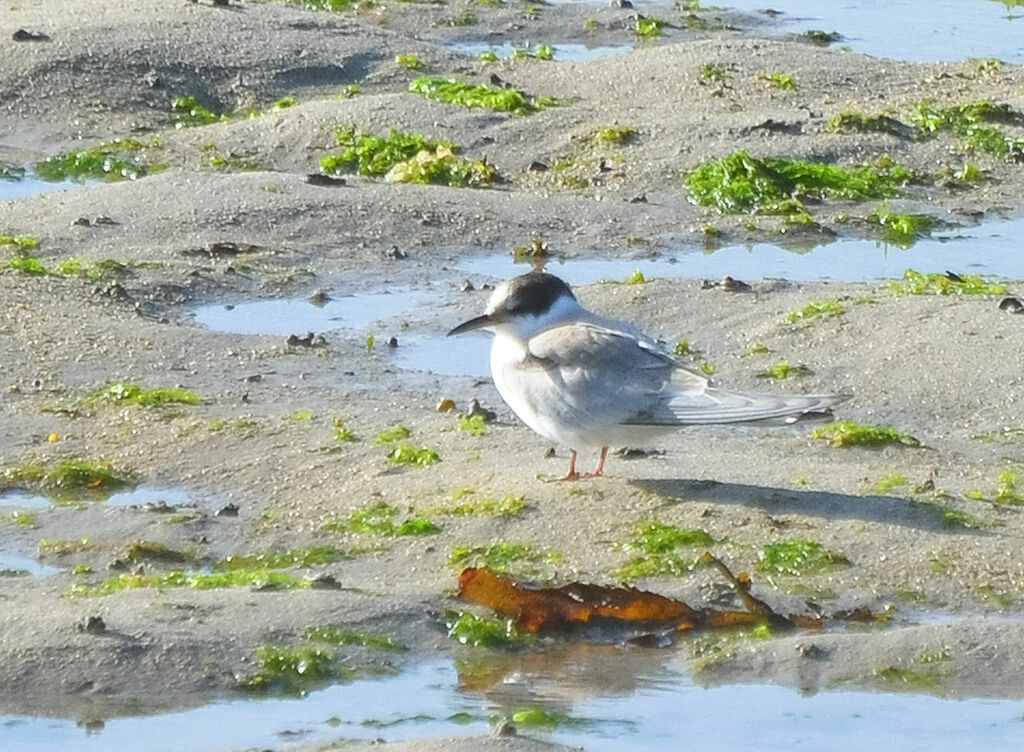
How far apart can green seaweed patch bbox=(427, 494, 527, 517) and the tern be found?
24 cm

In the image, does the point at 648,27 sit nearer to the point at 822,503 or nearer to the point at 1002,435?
the point at 1002,435

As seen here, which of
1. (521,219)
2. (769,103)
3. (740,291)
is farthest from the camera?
(769,103)

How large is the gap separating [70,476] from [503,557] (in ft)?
4.94

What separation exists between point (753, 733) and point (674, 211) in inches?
220

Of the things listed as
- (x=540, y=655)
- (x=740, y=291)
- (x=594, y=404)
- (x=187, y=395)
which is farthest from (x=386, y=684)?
(x=740, y=291)

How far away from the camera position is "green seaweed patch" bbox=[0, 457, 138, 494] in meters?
6.27

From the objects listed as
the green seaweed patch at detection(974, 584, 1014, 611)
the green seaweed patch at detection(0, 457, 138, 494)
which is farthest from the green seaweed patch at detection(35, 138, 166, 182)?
the green seaweed patch at detection(974, 584, 1014, 611)

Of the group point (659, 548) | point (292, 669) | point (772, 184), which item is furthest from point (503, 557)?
point (772, 184)

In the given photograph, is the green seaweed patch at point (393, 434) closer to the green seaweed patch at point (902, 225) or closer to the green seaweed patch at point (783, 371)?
the green seaweed patch at point (783, 371)

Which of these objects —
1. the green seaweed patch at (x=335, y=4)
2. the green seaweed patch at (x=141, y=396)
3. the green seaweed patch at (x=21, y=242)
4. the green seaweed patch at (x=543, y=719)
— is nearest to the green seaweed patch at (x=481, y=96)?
the green seaweed patch at (x=335, y=4)

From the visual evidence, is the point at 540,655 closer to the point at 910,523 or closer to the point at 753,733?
the point at 753,733

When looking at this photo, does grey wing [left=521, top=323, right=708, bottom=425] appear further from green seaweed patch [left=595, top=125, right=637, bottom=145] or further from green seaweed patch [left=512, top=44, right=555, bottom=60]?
green seaweed patch [left=512, top=44, right=555, bottom=60]

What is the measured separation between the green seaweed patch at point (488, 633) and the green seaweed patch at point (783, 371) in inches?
104

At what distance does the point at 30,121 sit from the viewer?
11461mm
